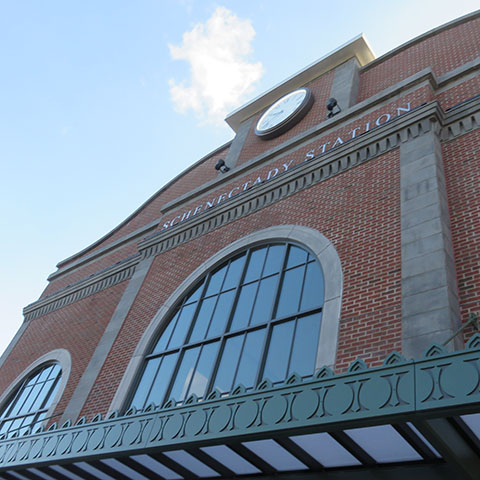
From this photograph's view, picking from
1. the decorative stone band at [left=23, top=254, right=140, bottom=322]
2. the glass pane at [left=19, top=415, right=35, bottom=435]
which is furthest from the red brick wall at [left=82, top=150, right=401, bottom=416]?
the glass pane at [left=19, top=415, right=35, bottom=435]

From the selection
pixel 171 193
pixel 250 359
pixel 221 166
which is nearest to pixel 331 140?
pixel 221 166

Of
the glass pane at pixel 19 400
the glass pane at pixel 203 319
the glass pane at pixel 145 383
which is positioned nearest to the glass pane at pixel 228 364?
the glass pane at pixel 203 319

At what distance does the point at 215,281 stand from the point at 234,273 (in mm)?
606

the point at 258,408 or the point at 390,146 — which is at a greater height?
the point at 390,146

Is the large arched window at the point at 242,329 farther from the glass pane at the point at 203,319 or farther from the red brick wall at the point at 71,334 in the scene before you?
the red brick wall at the point at 71,334

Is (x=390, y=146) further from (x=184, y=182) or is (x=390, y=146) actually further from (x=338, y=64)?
(x=184, y=182)

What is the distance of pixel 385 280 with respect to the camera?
8750mm

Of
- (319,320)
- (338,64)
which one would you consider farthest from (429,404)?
(338,64)

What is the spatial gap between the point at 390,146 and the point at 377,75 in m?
4.92

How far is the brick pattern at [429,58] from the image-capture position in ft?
43.3

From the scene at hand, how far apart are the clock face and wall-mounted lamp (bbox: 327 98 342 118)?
152cm

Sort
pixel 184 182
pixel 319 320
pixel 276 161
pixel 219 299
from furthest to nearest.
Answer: pixel 184 182
pixel 276 161
pixel 219 299
pixel 319 320

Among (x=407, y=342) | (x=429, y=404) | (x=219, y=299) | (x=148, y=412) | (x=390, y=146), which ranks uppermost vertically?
(x=390, y=146)

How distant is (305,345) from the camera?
30.3 feet
